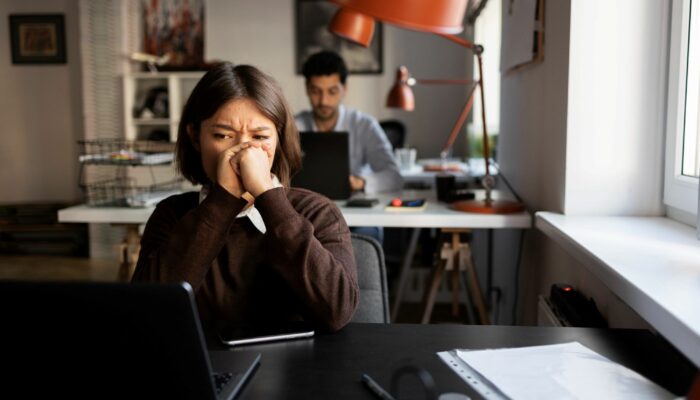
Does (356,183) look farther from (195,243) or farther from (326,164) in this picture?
(195,243)

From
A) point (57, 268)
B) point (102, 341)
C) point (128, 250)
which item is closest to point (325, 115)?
point (128, 250)

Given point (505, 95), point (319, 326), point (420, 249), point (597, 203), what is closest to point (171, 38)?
point (420, 249)

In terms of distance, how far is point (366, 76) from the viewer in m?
6.39

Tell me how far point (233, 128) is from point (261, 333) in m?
0.44

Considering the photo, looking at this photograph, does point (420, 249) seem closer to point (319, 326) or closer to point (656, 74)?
point (656, 74)

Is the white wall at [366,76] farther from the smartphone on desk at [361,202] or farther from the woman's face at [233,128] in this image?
the woman's face at [233,128]

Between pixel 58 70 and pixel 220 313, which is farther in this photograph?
pixel 58 70

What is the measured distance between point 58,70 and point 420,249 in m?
4.23

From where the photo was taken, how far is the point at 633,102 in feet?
5.40

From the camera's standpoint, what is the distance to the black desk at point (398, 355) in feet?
2.64

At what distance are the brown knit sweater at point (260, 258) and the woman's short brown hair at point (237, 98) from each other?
0.32ft

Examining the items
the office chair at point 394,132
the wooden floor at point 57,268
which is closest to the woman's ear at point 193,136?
the wooden floor at point 57,268

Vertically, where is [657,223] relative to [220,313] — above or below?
above

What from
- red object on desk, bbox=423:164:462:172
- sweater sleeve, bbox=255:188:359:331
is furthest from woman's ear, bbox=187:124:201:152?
red object on desk, bbox=423:164:462:172
